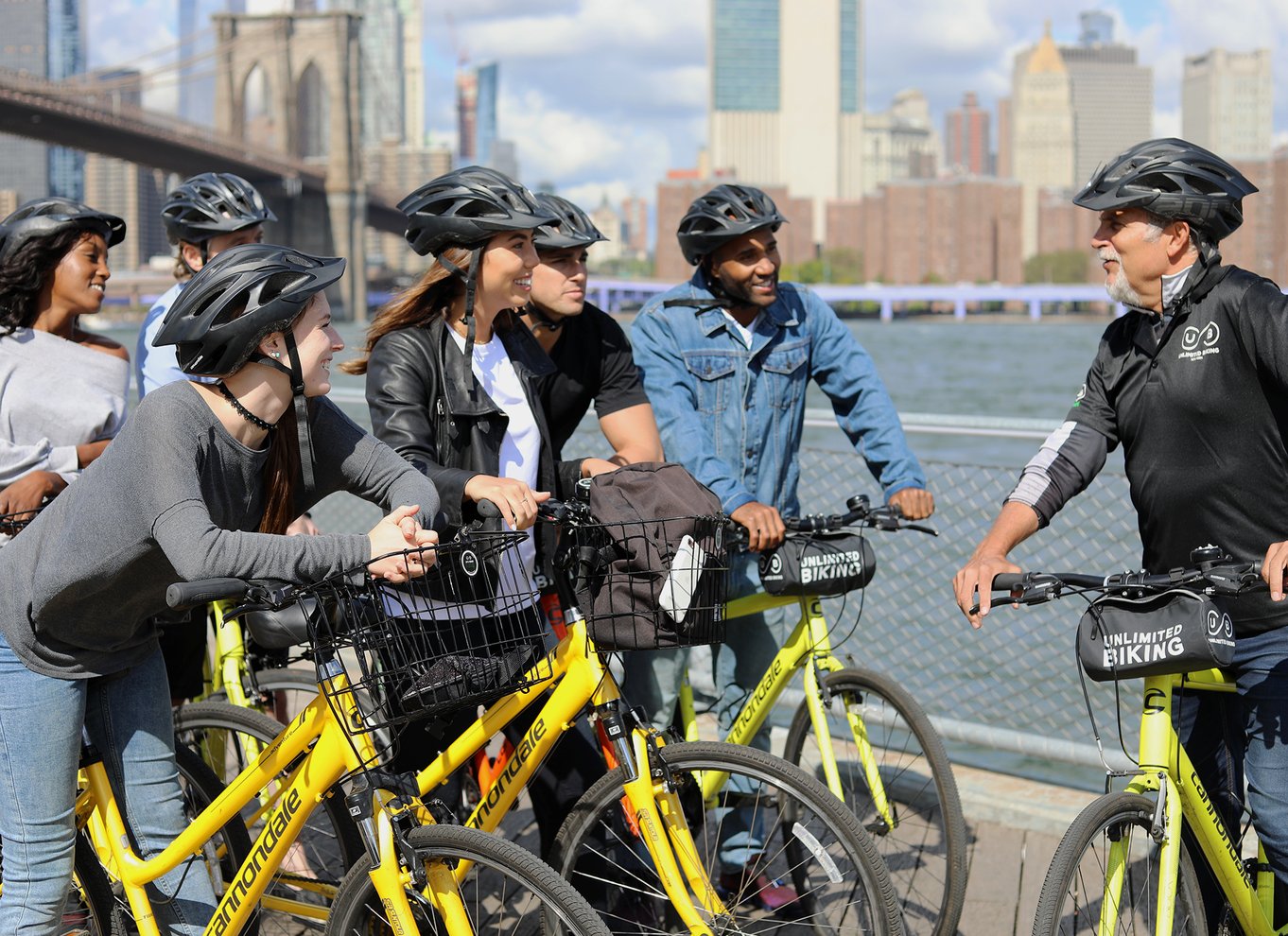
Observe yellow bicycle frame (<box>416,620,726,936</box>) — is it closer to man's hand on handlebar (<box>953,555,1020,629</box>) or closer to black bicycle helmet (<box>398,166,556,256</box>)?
man's hand on handlebar (<box>953,555,1020,629</box>)

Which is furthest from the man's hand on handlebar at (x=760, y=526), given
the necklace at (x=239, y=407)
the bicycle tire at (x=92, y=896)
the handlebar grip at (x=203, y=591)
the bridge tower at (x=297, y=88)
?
the bridge tower at (x=297, y=88)

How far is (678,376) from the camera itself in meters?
3.60

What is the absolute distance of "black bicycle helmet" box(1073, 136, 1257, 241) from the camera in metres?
2.51

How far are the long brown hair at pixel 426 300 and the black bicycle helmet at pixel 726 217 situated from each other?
80 cm

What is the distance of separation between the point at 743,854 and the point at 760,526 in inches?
34.5

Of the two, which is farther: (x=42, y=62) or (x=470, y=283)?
(x=42, y=62)

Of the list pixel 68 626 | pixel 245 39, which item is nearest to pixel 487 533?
pixel 68 626

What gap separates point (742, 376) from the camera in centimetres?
357

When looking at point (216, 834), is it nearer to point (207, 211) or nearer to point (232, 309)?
point (232, 309)

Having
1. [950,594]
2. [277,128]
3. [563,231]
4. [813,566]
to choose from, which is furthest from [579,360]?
[277,128]

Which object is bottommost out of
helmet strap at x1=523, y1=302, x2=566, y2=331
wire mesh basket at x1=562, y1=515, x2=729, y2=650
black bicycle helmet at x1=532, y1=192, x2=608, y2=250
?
wire mesh basket at x1=562, y1=515, x2=729, y2=650

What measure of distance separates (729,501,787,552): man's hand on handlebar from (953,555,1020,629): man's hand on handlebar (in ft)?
2.23

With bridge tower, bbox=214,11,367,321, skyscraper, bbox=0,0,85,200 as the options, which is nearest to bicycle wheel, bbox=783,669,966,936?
bridge tower, bbox=214,11,367,321

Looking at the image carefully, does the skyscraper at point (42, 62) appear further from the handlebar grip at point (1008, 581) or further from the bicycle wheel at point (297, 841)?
the handlebar grip at point (1008, 581)
